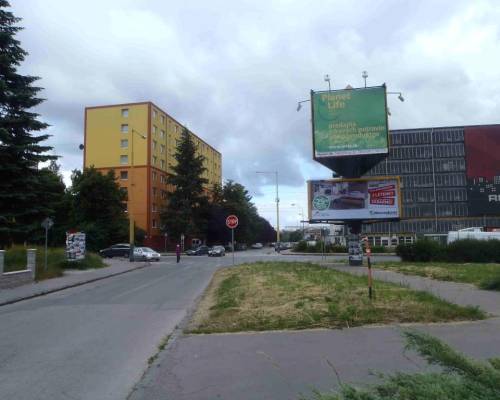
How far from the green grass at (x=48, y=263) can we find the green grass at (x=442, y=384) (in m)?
22.4

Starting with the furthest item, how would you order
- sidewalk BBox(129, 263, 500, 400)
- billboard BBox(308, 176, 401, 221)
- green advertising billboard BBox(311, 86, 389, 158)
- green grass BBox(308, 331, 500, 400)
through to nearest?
billboard BBox(308, 176, 401, 221) < green advertising billboard BBox(311, 86, 389, 158) < sidewalk BBox(129, 263, 500, 400) < green grass BBox(308, 331, 500, 400)

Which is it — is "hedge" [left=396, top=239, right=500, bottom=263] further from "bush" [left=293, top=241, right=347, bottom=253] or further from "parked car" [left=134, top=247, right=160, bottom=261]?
"bush" [left=293, top=241, right=347, bottom=253]

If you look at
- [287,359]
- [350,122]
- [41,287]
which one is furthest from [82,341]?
[350,122]

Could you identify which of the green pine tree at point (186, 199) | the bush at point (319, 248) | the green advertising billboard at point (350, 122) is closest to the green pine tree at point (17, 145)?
the green advertising billboard at point (350, 122)

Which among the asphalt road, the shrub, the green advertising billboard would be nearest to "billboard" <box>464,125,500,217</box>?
the shrub

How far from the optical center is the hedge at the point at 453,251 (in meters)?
33.6

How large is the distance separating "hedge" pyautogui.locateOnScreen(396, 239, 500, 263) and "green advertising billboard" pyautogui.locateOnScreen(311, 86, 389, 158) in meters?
7.75

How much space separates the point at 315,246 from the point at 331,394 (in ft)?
204

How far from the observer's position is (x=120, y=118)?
81.3 meters

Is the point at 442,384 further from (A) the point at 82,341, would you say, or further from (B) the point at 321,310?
(A) the point at 82,341

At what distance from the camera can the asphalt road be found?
634 centimetres

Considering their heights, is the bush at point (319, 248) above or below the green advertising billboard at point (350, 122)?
below

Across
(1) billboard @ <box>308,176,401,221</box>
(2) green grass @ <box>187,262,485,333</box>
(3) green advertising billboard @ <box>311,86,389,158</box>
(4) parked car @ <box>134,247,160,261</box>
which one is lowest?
(2) green grass @ <box>187,262,485,333</box>

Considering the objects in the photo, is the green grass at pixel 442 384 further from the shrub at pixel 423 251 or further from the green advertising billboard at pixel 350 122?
the shrub at pixel 423 251
